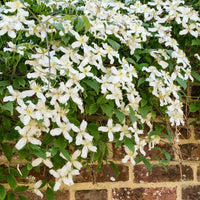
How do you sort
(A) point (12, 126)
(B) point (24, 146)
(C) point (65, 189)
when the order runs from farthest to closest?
(C) point (65, 189) < (A) point (12, 126) < (B) point (24, 146)

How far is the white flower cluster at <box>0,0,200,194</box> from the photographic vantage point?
3.30 ft

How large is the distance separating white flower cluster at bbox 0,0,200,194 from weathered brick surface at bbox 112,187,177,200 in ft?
0.95

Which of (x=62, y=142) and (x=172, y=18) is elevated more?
(x=172, y=18)

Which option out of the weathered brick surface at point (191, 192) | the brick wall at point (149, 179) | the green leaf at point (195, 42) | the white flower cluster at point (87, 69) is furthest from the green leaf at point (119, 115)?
the weathered brick surface at point (191, 192)

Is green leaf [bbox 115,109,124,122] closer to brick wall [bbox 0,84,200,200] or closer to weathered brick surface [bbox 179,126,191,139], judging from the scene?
brick wall [bbox 0,84,200,200]

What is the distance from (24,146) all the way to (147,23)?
0.78 metres

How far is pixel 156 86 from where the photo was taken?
1.19 m

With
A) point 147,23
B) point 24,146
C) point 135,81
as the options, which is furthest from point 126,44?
point 24,146

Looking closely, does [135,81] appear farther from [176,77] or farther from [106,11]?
[106,11]

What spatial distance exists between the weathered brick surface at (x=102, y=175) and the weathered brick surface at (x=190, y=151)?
0.28 meters

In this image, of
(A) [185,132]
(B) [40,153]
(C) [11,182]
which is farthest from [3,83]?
(A) [185,132]

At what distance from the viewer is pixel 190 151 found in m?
1.51

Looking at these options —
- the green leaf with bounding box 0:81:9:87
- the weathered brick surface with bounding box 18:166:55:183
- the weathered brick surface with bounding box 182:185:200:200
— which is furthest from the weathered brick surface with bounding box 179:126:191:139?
the green leaf with bounding box 0:81:9:87

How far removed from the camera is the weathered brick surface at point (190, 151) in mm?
1498
